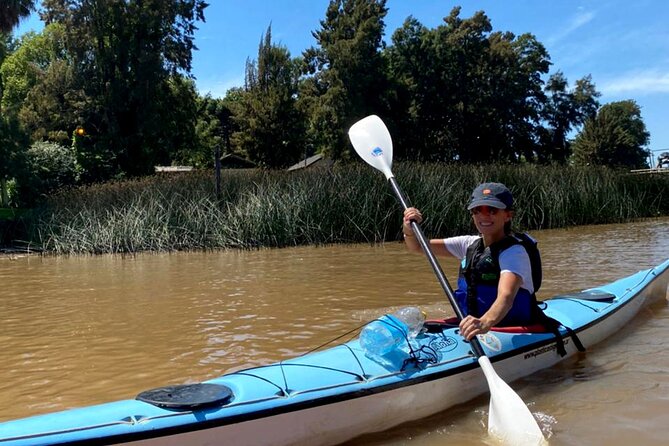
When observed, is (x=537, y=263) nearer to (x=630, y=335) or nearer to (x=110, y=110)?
(x=630, y=335)

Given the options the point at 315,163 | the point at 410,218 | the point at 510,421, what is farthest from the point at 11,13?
the point at 510,421

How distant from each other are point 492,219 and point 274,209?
8239 mm

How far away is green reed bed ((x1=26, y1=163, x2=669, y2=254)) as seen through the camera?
1137 centimetres

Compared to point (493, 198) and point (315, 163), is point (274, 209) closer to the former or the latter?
point (315, 163)

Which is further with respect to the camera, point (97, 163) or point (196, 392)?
point (97, 163)

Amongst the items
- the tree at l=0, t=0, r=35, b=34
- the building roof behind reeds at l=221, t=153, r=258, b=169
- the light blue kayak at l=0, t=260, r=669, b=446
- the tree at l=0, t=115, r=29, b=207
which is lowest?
the light blue kayak at l=0, t=260, r=669, b=446

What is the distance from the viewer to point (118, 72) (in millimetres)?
22250

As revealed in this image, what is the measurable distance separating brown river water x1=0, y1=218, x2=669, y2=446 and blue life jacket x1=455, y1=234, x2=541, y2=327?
1.33 feet

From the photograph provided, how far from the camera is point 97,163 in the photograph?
21.4 metres

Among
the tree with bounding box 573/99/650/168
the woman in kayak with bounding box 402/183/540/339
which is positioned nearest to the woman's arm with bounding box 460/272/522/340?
the woman in kayak with bounding box 402/183/540/339

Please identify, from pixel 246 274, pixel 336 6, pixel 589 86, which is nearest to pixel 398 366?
pixel 246 274

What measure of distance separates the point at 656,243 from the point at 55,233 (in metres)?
11.7

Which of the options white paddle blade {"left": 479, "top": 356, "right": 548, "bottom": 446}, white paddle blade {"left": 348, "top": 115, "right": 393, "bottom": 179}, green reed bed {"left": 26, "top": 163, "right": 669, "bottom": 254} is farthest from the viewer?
green reed bed {"left": 26, "top": 163, "right": 669, "bottom": 254}

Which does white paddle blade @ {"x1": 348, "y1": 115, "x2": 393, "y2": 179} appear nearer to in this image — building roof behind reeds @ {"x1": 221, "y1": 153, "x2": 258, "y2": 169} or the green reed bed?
the green reed bed
